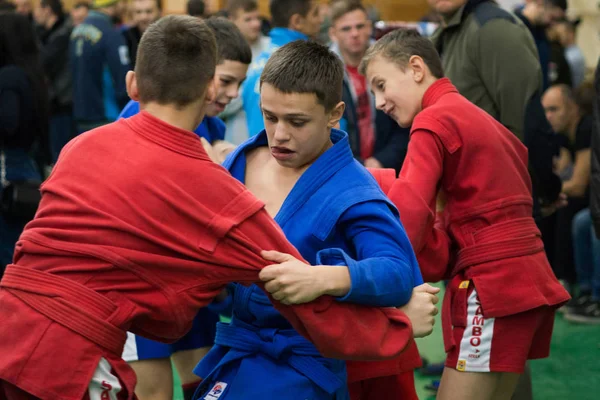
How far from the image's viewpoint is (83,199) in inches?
91.0

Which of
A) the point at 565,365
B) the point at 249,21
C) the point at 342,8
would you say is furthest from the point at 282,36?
the point at 565,365

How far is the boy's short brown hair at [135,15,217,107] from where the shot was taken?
2461 mm

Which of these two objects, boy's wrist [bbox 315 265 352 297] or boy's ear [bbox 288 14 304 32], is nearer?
boy's wrist [bbox 315 265 352 297]

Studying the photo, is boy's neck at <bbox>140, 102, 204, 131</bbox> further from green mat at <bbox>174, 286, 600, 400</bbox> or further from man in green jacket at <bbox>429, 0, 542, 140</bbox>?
green mat at <bbox>174, 286, 600, 400</bbox>

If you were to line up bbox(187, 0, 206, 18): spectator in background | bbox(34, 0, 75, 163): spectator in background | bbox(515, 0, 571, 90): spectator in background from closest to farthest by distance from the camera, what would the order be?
bbox(515, 0, 571, 90): spectator in background < bbox(187, 0, 206, 18): spectator in background < bbox(34, 0, 75, 163): spectator in background

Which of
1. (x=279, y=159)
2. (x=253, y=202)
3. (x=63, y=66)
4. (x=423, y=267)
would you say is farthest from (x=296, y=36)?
(x=63, y=66)

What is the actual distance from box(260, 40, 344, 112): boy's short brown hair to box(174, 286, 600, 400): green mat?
284cm

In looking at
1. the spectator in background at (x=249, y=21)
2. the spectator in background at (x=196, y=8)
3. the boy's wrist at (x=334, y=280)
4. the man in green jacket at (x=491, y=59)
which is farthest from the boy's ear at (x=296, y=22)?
the boy's wrist at (x=334, y=280)

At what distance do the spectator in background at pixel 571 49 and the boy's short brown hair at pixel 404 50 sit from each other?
21.9 feet

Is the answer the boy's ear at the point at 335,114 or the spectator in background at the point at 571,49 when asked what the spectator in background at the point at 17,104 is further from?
the spectator in background at the point at 571,49

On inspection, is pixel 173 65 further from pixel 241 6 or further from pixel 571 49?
pixel 571 49

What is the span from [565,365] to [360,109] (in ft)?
6.89

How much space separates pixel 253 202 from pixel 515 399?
8.09 feet

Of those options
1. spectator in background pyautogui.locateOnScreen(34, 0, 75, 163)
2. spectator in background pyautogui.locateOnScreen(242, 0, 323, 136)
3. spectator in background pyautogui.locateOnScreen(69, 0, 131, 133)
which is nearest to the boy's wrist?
spectator in background pyautogui.locateOnScreen(242, 0, 323, 136)
